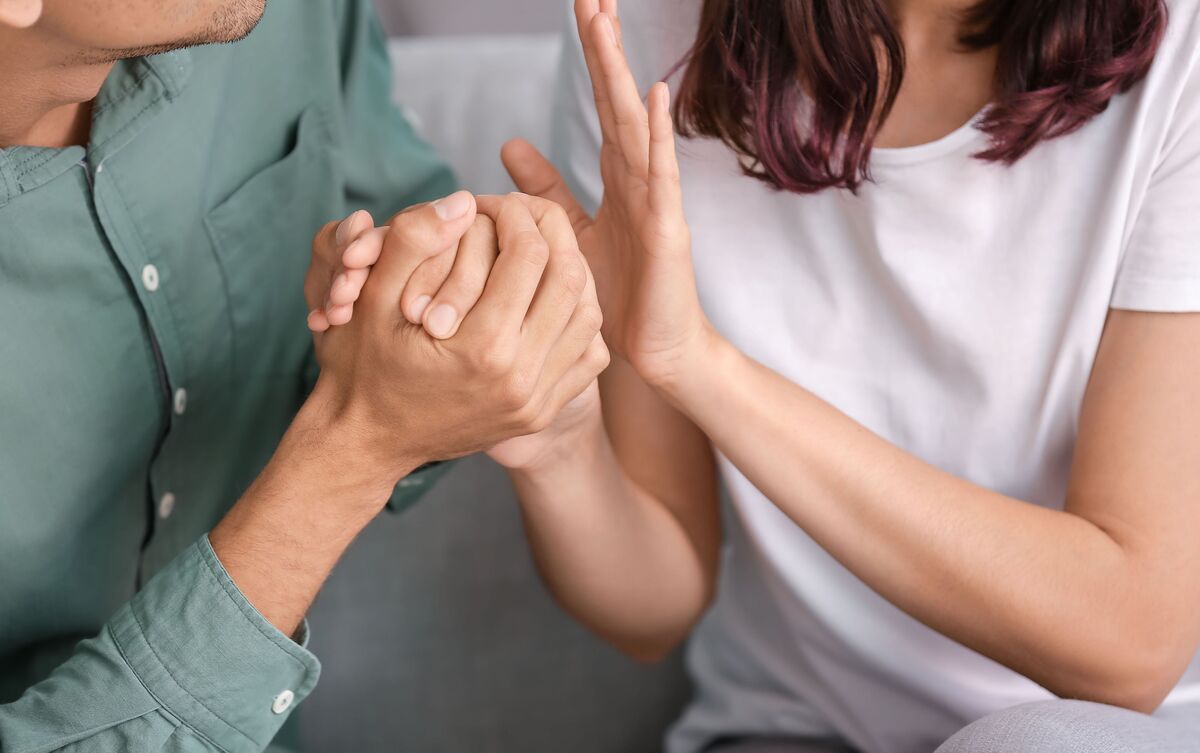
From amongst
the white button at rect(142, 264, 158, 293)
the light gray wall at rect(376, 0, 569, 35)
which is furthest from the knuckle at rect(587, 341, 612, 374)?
the light gray wall at rect(376, 0, 569, 35)

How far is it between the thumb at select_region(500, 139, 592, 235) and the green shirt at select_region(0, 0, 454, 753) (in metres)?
0.30

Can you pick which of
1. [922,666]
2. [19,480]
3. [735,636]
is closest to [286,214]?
[19,480]

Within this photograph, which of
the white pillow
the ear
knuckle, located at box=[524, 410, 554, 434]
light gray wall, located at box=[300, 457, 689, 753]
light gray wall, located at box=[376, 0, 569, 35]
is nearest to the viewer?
the ear

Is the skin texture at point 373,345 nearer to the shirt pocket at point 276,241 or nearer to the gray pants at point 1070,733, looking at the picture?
the shirt pocket at point 276,241

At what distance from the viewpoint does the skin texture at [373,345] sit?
2.71ft

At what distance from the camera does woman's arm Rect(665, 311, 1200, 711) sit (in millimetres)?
917

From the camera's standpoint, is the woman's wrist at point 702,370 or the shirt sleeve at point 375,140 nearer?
the woman's wrist at point 702,370

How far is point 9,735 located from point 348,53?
2.65 feet

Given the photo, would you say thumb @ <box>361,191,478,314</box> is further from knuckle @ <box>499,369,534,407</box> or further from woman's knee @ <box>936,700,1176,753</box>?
woman's knee @ <box>936,700,1176,753</box>

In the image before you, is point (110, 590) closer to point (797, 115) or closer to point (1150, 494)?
point (797, 115)

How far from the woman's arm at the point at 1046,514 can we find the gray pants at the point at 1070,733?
0.18 ft

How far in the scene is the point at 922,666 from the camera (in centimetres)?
112

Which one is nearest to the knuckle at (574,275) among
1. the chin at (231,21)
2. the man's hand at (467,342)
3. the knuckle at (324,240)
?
the man's hand at (467,342)

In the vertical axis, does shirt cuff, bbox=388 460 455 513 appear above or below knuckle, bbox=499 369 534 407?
below
